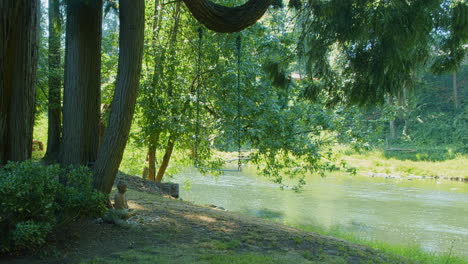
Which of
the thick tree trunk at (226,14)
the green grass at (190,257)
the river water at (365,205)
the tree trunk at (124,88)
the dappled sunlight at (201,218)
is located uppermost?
the thick tree trunk at (226,14)

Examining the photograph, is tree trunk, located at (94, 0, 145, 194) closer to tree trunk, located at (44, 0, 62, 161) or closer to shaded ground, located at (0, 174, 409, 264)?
shaded ground, located at (0, 174, 409, 264)

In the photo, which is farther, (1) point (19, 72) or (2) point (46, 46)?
(2) point (46, 46)

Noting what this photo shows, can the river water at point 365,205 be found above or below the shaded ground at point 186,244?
below

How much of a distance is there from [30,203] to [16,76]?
161 cm

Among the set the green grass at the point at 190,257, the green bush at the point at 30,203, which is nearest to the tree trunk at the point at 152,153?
the green grass at the point at 190,257

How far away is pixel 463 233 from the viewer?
36.9 ft

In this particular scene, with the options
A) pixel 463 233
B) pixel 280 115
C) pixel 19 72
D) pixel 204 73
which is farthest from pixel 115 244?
pixel 463 233

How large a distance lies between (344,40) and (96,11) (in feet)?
10.2

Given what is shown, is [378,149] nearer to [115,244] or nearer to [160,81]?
[160,81]

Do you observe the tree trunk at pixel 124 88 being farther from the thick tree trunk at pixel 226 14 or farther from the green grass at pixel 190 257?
the green grass at pixel 190 257

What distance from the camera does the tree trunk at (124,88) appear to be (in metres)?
4.87

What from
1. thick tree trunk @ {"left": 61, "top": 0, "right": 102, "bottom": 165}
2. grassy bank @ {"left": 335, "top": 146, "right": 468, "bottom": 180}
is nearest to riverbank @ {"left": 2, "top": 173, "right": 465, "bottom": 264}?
thick tree trunk @ {"left": 61, "top": 0, "right": 102, "bottom": 165}

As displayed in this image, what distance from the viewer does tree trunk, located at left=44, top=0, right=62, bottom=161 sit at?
23.1 feet

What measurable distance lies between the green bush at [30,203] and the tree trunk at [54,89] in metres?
2.90
